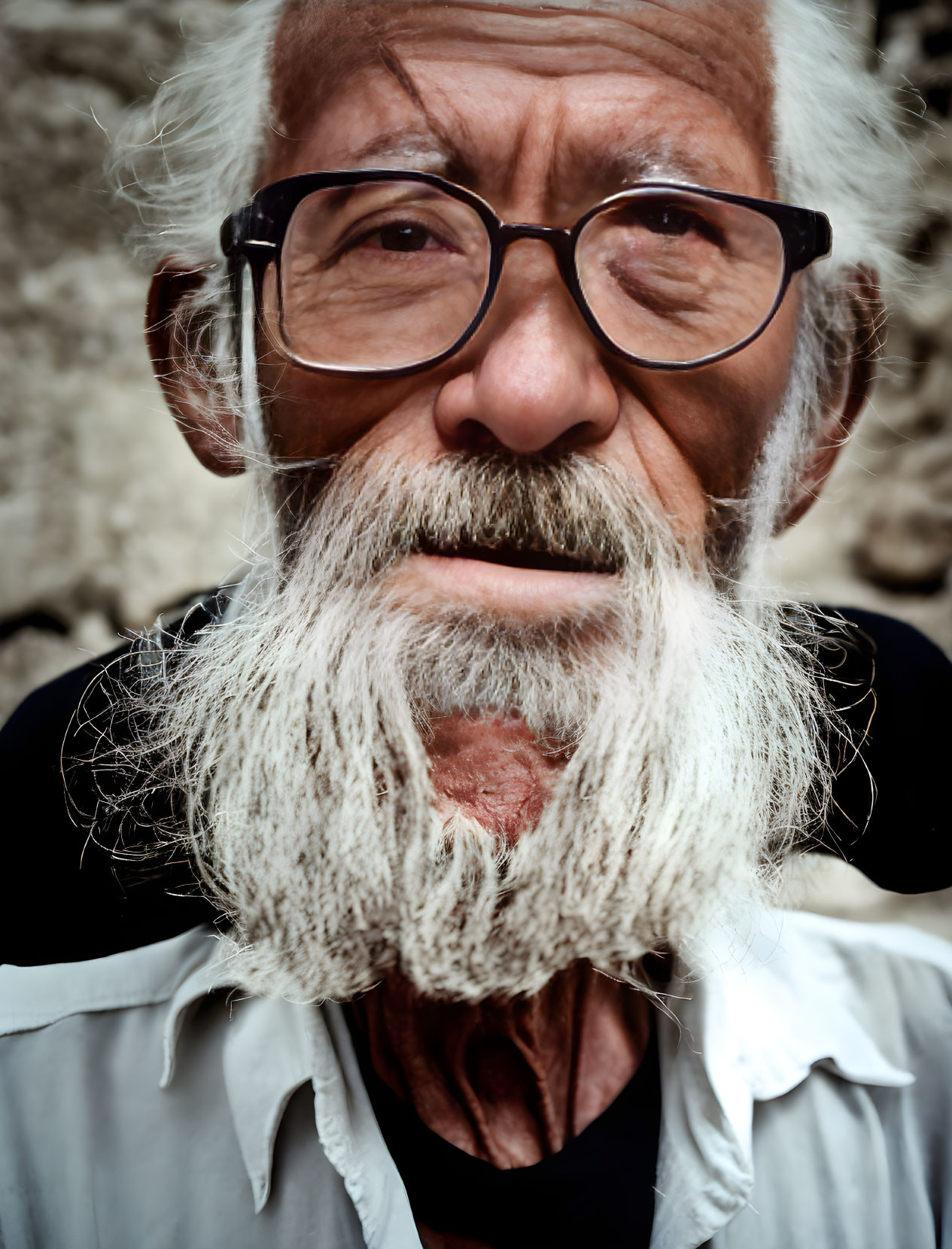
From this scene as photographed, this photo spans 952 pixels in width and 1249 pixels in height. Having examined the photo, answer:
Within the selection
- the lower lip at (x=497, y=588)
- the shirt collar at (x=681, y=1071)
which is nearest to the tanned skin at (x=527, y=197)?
the lower lip at (x=497, y=588)

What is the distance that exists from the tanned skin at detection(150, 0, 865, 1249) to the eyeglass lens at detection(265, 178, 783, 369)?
21mm

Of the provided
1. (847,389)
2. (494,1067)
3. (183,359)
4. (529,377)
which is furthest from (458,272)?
(494,1067)

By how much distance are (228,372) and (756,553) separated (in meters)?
0.55

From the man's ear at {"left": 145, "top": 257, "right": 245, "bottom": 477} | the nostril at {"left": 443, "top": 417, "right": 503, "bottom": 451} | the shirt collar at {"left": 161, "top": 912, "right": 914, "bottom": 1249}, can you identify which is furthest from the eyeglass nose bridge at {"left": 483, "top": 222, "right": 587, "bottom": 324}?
the shirt collar at {"left": 161, "top": 912, "right": 914, "bottom": 1249}

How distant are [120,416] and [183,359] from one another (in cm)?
19

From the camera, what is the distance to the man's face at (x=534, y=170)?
0.63 metres

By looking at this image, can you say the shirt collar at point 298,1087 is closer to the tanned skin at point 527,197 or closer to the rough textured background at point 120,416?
the tanned skin at point 527,197

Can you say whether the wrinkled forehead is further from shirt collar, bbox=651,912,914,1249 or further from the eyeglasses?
shirt collar, bbox=651,912,914,1249

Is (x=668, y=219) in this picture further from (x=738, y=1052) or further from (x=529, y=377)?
(x=738, y=1052)

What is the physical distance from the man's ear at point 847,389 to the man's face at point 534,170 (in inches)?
8.2

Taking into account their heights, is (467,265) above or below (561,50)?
below

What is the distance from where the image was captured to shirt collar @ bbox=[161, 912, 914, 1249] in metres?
0.71

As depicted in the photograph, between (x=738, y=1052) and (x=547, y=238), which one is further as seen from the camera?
(x=738, y=1052)

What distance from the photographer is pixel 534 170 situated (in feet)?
2.09
